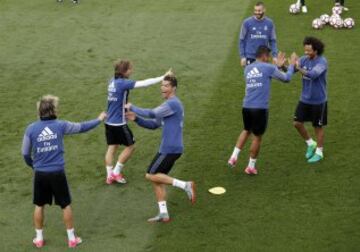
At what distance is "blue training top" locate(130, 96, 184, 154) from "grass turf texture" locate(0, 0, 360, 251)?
115cm

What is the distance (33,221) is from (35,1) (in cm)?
1495

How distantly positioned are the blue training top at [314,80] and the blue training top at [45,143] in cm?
445

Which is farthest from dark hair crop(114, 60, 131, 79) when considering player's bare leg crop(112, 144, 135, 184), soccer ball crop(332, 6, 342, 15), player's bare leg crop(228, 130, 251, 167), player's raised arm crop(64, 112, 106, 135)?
soccer ball crop(332, 6, 342, 15)

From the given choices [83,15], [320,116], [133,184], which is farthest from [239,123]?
[83,15]

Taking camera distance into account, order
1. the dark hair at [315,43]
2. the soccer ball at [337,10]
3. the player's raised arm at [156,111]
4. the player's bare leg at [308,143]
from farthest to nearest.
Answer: the soccer ball at [337,10], the player's bare leg at [308,143], the dark hair at [315,43], the player's raised arm at [156,111]

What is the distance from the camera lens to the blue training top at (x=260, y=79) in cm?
1076

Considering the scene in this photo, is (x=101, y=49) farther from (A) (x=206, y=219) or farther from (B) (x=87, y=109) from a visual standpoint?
(A) (x=206, y=219)

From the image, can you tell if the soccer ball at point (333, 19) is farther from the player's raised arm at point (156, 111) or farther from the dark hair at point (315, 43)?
the player's raised arm at point (156, 111)

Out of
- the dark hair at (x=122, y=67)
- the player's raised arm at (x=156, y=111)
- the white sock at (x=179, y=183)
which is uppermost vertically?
the dark hair at (x=122, y=67)

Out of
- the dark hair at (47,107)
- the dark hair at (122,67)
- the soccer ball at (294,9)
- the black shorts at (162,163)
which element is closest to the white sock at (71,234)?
the black shorts at (162,163)

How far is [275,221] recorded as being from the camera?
971cm

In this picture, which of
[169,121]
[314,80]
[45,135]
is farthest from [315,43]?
[45,135]

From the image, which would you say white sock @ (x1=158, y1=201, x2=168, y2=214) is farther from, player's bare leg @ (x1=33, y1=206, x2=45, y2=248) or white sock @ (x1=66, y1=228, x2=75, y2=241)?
player's bare leg @ (x1=33, y1=206, x2=45, y2=248)

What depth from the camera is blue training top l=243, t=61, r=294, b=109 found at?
35.3 ft
